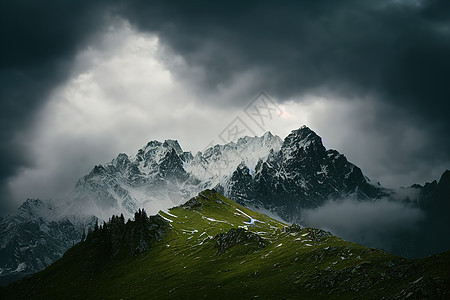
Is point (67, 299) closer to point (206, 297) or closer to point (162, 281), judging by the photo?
point (162, 281)

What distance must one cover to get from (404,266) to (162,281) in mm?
98939

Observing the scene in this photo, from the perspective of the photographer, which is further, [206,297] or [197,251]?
[197,251]

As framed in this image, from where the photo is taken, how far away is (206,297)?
11469 cm

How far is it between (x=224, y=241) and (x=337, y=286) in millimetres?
91442

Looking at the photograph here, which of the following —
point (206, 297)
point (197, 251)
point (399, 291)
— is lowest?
point (399, 291)

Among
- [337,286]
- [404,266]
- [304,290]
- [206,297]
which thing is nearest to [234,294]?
[206,297]

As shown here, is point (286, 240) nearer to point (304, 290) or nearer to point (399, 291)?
point (304, 290)

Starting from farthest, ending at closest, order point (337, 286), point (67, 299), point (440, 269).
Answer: point (67, 299), point (337, 286), point (440, 269)

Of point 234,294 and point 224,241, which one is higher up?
point 224,241

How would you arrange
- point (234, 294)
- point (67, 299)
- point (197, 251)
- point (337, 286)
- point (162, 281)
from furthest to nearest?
point (197, 251)
point (67, 299)
point (162, 281)
point (234, 294)
point (337, 286)

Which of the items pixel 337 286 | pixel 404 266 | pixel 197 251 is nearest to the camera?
pixel 404 266

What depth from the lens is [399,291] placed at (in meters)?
77.2

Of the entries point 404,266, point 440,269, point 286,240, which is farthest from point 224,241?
point 440,269

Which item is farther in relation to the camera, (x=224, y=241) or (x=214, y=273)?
(x=224, y=241)
